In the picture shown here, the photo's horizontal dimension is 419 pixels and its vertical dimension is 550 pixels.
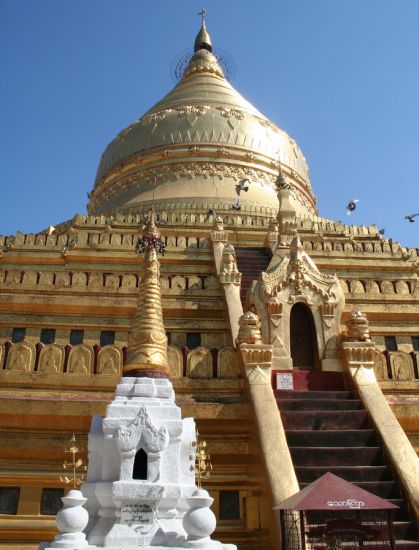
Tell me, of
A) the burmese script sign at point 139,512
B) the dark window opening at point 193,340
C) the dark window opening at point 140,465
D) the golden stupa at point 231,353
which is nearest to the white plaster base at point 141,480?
the burmese script sign at point 139,512

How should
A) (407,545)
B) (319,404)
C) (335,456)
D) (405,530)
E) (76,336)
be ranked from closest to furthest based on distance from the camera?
(407,545), (405,530), (335,456), (319,404), (76,336)

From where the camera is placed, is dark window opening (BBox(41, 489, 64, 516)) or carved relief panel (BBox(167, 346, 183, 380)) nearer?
dark window opening (BBox(41, 489, 64, 516))

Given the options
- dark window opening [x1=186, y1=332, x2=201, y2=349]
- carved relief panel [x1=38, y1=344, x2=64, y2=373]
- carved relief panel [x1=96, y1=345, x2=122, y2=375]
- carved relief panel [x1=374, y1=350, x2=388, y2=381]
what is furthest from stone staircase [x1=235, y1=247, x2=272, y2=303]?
carved relief panel [x1=38, y1=344, x2=64, y2=373]

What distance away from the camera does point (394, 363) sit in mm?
12758

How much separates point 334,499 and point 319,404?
420 centimetres

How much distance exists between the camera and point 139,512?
730 cm

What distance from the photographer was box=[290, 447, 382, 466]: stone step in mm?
10039

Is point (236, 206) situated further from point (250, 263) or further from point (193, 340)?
point (193, 340)

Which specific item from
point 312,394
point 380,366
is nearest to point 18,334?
point 312,394

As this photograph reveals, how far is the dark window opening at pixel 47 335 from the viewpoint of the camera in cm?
1600

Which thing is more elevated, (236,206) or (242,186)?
(242,186)

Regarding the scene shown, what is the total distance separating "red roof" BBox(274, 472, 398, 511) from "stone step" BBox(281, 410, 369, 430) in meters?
3.21

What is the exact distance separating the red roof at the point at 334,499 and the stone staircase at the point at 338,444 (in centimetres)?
178

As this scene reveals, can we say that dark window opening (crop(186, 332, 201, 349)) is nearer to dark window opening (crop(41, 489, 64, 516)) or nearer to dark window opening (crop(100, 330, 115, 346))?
dark window opening (crop(100, 330, 115, 346))
